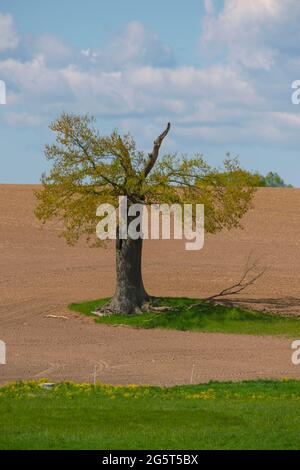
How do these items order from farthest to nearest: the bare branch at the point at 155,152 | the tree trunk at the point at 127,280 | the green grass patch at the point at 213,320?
the bare branch at the point at 155,152 < the tree trunk at the point at 127,280 < the green grass patch at the point at 213,320

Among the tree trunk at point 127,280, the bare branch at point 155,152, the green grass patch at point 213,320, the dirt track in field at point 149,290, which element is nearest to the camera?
the dirt track in field at point 149,290

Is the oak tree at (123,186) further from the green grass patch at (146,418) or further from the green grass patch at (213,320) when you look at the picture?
the green grass patch at (146,418)

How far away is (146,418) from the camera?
59.3 feet

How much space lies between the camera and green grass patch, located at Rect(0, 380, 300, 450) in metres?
16.0

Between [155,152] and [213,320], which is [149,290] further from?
[155,152]

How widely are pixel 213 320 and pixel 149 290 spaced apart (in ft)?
32.9

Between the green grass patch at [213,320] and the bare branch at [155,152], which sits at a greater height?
the bare branch at [155,152]

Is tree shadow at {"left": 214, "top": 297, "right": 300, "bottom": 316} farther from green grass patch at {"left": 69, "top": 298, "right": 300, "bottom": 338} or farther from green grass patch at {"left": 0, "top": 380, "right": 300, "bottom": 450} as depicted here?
green grass patch at {"left": 0, "top": 380, "right": 300, "bottom": 450}

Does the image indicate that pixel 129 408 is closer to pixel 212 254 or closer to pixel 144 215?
pixel 144 215

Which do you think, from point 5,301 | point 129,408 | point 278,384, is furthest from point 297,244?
point 129,408

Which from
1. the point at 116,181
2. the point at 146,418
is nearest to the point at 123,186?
the point at 116,181

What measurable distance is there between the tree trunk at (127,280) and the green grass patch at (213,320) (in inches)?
23.3

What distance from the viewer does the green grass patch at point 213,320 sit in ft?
126

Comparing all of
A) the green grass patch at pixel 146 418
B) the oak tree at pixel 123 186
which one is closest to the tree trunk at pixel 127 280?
the oak tree at pixel 123 186
